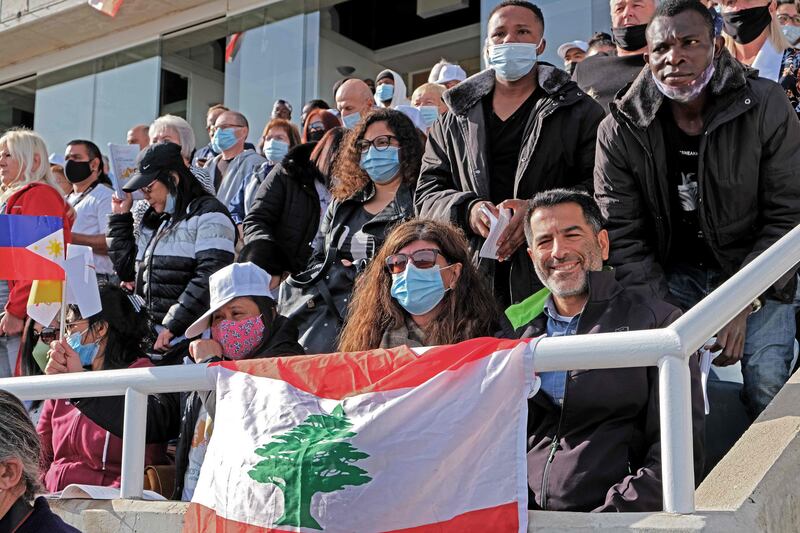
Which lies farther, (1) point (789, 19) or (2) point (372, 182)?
(1) point (789, 19)

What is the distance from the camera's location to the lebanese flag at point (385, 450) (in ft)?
9.94

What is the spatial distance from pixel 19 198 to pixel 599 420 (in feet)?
13.9

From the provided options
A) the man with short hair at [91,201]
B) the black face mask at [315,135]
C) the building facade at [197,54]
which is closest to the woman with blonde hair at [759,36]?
the black face mask at [315,135]

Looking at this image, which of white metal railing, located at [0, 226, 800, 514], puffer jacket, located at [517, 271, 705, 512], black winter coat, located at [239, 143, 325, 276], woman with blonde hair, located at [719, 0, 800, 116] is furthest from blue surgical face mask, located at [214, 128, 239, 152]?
white metal railing, located at [0, 226, 800, 514]

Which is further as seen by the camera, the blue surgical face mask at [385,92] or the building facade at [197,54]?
the building facade at [197,54]

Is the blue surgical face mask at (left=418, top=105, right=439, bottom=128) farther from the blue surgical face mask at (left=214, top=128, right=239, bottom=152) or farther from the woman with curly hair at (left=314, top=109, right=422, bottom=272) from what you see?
the woman with curly hair at (left=314, top=109, right=422, bottom=272)

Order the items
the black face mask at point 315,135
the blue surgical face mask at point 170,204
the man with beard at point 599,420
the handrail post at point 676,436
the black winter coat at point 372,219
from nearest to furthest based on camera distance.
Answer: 1. the handrail post at point 676,436
2. the man with beard at point 599,420
3. the black winter coat at point 372,219
4. the blue surgical face mask at point 170,204
5. the black face mask at point 315,135

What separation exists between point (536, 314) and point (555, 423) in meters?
0.50

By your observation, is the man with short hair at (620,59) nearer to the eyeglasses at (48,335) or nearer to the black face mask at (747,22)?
the black face mask at (747,22)

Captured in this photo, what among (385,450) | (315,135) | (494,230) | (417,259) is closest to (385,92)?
(315,135)

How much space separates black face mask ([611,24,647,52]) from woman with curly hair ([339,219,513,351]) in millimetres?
1807

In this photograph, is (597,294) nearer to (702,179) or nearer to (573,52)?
(702,179)

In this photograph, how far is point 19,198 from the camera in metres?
6.31

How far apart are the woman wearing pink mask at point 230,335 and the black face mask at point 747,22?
109 inches
